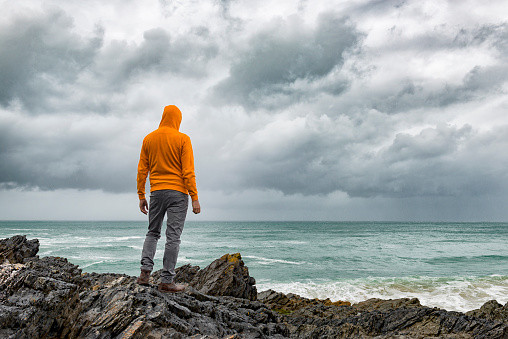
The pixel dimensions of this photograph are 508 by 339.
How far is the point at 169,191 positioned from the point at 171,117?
133cm

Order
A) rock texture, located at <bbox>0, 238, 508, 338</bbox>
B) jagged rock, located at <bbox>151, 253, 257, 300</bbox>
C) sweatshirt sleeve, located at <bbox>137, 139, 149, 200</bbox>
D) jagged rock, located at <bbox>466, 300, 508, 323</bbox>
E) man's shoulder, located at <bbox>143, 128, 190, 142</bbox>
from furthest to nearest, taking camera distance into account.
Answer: jagged rock, located at <bbox>466, 300, 508, 323</bbox>, jagged rock, located at <bbox>151, 253, 257, 300</bbox>, sweatshirt sleeve, located at <bbox>137, 139, 149, 200</bbox>, man's shoulder, located at <bbox>143, 128, 190, 142</bbox>, rock texture, located at <bbox>0, 238, 508, 338</bbox>

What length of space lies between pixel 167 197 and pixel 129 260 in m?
30.9

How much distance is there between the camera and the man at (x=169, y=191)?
548 cm

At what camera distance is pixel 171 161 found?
18.2 ft

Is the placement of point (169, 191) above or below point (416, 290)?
above

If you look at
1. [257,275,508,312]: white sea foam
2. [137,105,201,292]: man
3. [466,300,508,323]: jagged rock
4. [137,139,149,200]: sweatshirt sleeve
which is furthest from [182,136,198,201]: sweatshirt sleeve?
[257,275,508,312]: white sea foam

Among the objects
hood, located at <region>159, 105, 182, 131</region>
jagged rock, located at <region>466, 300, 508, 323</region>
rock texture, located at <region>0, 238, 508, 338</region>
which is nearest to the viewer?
rock texture, located at <region>0, 238, 508, 338</region>

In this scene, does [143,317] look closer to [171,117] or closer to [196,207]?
[196,207]

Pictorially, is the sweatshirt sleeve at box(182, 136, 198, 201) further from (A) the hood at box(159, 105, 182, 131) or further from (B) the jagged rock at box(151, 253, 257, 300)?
(B) the jagged rock at box(151, 253, 257, 300)

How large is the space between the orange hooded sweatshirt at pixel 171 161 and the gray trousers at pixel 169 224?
13cm

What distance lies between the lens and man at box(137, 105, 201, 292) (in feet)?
18.0

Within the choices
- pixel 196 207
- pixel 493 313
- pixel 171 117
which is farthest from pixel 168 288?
pixel 493 313

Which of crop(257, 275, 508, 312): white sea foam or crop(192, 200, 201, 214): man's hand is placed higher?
crop(192, 200, 201, 214): man's hand

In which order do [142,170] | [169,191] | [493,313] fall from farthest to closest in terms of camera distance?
[493,313]
[142,170]
[169,191]
